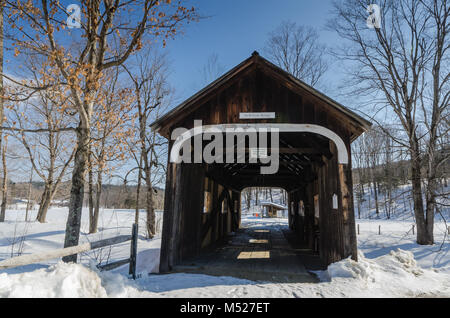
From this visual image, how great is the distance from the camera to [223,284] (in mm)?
5168

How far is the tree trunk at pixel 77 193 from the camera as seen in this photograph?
6.54m

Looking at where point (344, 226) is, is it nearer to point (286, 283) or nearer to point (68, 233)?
point (286, 283)

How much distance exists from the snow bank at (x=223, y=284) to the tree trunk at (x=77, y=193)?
2430 mm

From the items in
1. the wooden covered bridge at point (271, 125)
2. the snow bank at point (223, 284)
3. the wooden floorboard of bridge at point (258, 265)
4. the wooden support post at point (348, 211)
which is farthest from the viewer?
the wooden covered bridge at point (271, 125)

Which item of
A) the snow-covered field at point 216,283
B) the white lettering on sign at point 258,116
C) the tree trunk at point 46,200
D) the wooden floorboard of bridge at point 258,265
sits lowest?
the wooden floorboard of bridge at point 258,265

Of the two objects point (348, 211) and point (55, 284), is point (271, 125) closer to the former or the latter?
point (348, 211)

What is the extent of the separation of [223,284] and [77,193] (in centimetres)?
440

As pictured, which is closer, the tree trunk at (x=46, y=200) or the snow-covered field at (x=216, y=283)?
the snow-covered field at (x=216, y=283)

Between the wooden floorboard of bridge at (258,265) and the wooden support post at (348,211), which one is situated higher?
the wooden support post at (348,211)

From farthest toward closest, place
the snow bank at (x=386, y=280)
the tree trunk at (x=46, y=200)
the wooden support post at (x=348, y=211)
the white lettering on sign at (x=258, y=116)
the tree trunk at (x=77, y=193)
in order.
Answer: the tree trunk at (x=46, y=200)
the tree trunk at (x=77, y=193)
the white lettering on sign at (x=258, y=116)
the wooden support post at (x=348, y=211)
the snow bank at (x=386, y=280)

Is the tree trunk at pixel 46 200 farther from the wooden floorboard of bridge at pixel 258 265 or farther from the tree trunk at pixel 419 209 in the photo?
the tree trunk at pixel 419 209

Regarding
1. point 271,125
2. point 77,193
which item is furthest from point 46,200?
point 271,125

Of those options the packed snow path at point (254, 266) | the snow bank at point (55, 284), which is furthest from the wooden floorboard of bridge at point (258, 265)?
the snow bank at point (55, 284)

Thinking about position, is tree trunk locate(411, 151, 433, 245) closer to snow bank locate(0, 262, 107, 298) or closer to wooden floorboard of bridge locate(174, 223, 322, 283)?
wooden floorboard of bridge locate(174, 223, 322, 283)
